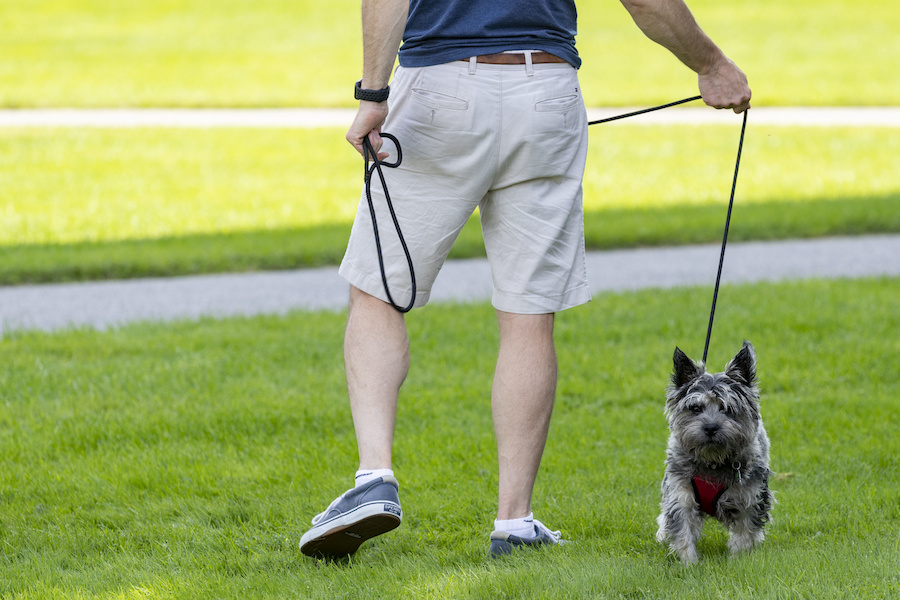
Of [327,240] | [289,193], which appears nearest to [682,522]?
[327,240]

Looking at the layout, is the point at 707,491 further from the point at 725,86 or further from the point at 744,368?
the point at 725,86

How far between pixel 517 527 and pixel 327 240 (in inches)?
→ 242

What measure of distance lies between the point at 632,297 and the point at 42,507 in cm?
442

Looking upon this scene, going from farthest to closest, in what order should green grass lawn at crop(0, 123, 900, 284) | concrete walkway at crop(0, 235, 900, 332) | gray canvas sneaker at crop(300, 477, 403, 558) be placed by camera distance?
green grass lawn at crop(0, 123, 900, 284) < concrete walkway at crop(0, 235, 900, 332) < gray canvas sneaker at crop(300, 477, 403, 558)

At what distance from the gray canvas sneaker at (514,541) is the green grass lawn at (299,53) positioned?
1819 centimetres

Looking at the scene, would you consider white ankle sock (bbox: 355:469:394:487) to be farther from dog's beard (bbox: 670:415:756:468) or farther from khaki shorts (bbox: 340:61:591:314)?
dog's beard (bbox: 670:415:756:468)

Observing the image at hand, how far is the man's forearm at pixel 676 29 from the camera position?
10.5 feet

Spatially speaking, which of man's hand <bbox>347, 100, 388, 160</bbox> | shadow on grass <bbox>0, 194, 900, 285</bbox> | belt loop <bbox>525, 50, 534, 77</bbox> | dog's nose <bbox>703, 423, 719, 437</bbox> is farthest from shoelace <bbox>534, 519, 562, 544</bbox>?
shadow on grass <bbox>0, 194, 900, 285</bbox>

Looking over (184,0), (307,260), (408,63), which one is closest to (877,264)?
→ (307,260)

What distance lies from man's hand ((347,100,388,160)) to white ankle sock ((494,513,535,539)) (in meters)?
1.25

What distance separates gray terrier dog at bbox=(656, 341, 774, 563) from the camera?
10.8ft

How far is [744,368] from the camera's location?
336cm

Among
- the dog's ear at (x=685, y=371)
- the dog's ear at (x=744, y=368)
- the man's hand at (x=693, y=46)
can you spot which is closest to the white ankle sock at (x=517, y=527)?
the dog's ear at (x=685, y=371)

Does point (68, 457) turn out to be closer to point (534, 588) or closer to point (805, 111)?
point (534, 588)
